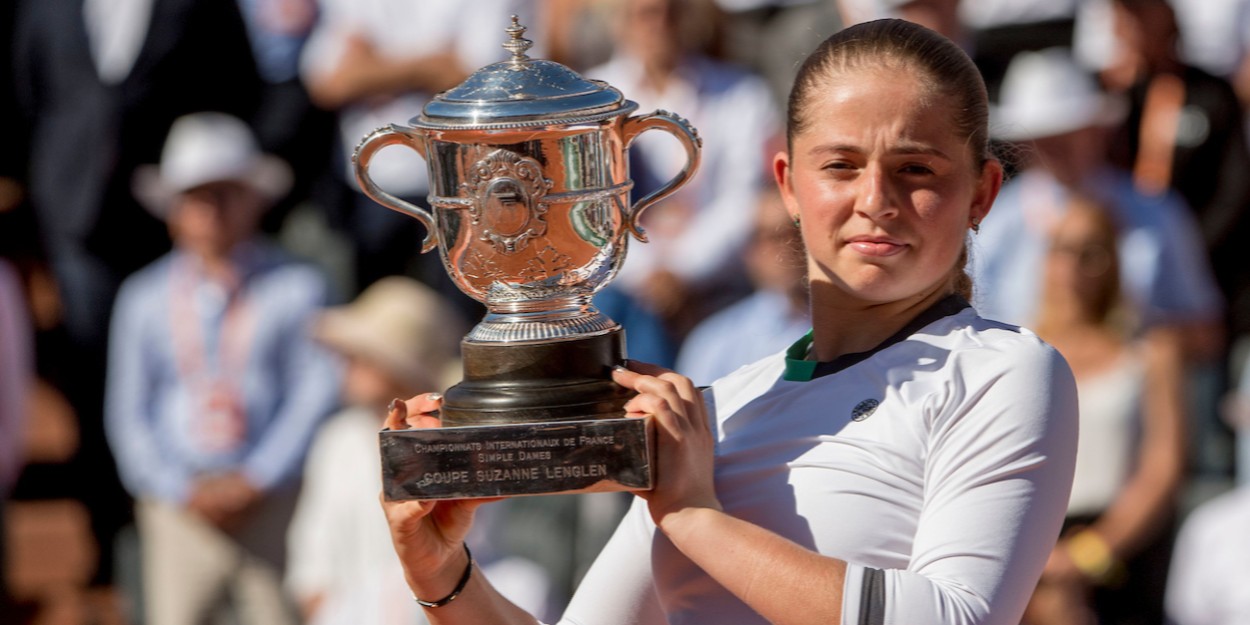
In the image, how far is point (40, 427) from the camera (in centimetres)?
687

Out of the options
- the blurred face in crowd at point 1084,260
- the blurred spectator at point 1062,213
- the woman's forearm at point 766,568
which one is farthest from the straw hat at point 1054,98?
the woman's forearm at point 766,568

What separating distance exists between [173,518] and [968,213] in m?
4.65

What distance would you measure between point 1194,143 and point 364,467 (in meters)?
2.79

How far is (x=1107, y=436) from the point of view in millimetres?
5379

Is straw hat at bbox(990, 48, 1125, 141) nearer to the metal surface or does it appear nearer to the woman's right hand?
the metal surface

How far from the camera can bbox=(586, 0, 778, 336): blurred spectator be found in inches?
226

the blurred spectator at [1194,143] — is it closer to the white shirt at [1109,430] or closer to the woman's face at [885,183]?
the white shirt at [1109,430]

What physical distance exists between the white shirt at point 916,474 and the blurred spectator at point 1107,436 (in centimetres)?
329

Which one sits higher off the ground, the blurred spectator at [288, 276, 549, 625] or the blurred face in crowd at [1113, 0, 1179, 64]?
the blurred face in crowd at [1113, 0, 1179, 64]

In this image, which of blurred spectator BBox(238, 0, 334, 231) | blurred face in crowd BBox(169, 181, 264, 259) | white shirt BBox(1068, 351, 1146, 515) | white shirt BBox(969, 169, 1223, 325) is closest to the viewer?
white shirt BBox(1068, 351, 1146, 515)

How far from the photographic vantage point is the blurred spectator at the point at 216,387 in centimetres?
628

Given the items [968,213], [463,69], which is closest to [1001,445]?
[968,213]

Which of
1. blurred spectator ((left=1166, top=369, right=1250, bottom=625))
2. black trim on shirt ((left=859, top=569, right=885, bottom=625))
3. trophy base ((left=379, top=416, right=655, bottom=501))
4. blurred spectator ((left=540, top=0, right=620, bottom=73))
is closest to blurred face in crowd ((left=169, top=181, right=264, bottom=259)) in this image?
blurred spectator ((left=540, top=0, right=620, bottom=73))

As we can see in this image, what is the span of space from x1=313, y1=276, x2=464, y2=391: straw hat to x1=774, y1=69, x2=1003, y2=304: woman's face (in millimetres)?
3685
